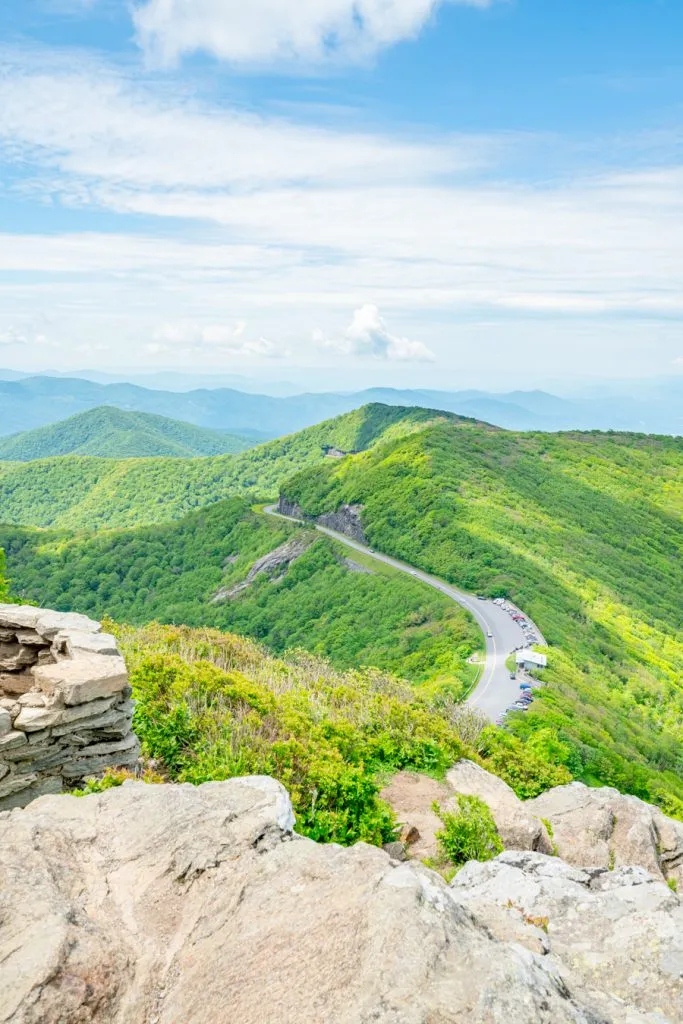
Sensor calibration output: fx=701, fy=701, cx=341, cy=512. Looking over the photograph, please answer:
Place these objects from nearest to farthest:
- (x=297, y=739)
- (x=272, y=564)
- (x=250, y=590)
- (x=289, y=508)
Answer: (x=297, y=739) < (x=250, y=590) < (x=272, y=564) < (x=289, y=508)

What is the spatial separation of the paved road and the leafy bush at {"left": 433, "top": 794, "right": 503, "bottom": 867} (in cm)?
3105

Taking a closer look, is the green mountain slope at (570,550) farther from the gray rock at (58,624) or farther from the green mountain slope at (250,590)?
the gray rock at (58,624)

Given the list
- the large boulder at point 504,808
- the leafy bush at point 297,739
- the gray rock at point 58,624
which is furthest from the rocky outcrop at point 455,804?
the gray rock at point 58,624

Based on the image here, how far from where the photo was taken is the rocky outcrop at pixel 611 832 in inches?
1030

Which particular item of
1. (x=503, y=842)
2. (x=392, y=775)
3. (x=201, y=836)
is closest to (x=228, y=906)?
(x=201, y=836)

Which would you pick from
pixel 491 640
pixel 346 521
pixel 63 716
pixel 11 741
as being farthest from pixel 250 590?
pixel 11 741

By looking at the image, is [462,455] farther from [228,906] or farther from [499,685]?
[228,906]

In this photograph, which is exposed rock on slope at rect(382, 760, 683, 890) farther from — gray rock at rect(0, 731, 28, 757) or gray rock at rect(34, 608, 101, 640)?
gray rock at rect(0, 731, 28, 757)

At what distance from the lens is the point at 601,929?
1313 centimetres

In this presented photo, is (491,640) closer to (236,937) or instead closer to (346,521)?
(346,521)

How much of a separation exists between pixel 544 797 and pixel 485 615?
5962 cm

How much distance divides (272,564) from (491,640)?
60.2 meters

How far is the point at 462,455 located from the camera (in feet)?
532

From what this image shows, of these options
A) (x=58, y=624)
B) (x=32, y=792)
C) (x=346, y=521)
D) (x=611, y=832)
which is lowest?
(x=346, y=521)
